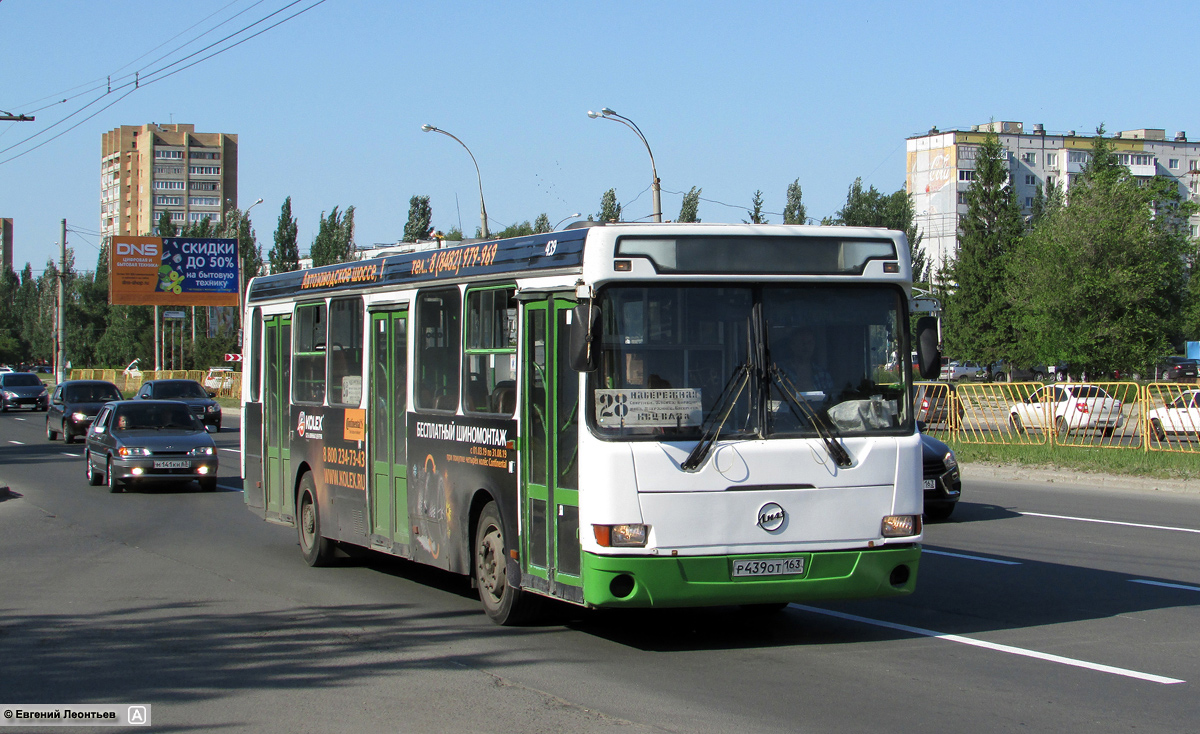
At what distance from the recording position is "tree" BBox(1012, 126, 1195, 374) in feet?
150

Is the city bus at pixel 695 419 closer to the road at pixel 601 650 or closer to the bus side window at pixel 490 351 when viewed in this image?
the bus side window at pixel 490 351

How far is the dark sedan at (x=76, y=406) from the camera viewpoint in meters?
35.6

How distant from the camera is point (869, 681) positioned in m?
6.99

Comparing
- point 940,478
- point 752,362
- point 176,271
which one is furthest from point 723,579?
point 176,271

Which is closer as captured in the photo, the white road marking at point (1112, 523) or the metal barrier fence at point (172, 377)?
the white road marking at point (1112, 523)

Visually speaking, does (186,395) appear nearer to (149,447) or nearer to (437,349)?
(149,447)

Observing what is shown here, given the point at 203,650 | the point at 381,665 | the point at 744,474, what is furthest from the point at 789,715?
the point at 203,650

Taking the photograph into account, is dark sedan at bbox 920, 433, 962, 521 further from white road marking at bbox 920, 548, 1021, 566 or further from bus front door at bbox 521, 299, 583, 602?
bus front door at bbox 521, 299, 583, 602

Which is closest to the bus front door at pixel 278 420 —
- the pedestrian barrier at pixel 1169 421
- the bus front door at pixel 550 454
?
the bus front door at pixel 550 454

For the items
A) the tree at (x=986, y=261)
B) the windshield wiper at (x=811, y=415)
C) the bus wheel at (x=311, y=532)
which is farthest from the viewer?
the tree at (x=986, y=261)

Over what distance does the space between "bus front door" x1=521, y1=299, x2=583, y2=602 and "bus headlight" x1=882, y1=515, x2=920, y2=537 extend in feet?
6.34

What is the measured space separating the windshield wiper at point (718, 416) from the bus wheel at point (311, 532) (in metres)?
5.51

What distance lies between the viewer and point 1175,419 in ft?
73.3

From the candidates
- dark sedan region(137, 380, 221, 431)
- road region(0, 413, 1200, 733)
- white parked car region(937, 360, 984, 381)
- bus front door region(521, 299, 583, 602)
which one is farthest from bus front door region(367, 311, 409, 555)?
white parked car region(937, 360, 984, 381)
